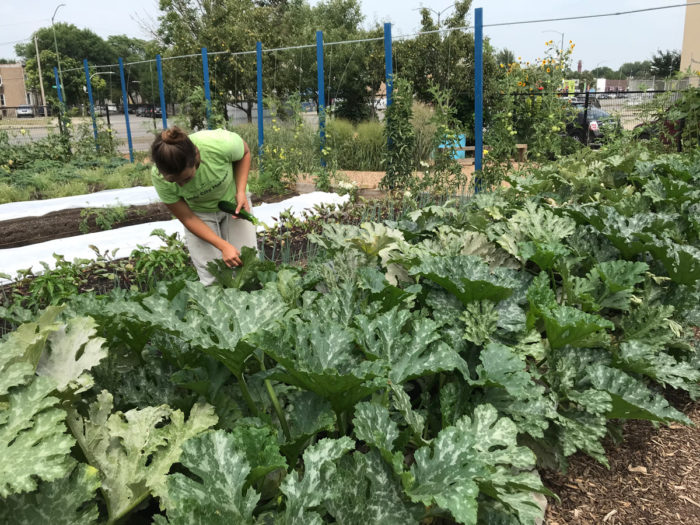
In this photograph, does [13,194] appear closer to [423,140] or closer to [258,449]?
[423,140]

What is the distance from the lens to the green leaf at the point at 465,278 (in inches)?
67.4

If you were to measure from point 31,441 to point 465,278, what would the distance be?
122 centimetres

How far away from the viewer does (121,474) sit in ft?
3.74

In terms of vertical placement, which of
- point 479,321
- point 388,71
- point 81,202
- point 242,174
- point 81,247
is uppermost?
point 388,71

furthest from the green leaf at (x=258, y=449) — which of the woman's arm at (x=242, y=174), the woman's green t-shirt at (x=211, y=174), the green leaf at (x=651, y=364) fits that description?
the woman's arm at (x=242, y=174)

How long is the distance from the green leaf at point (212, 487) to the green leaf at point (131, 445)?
0.26 ft

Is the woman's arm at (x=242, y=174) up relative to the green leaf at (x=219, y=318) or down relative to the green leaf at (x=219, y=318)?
up

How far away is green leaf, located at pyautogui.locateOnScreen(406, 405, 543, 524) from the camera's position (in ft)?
3.48

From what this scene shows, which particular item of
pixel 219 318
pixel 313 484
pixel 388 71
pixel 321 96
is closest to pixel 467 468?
pixel 313 484

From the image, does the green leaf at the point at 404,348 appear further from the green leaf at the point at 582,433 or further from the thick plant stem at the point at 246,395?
the green leaf at the point at 582,433

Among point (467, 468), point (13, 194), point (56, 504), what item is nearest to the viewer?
point (56, 504)

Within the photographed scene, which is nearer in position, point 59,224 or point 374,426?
point 374,426

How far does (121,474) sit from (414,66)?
44.1ft

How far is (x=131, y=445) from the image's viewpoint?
118 cm
